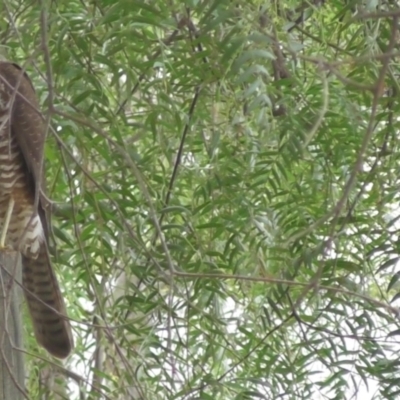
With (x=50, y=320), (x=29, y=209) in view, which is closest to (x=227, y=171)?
(x=50, y=320)

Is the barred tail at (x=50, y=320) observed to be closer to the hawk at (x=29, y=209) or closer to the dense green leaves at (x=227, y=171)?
the hawk at (x=29, y=209)

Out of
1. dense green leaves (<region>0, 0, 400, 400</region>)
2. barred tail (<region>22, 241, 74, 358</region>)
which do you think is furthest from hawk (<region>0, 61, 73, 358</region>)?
dense green leaves (<region>0, 0, 400, 400</region>)

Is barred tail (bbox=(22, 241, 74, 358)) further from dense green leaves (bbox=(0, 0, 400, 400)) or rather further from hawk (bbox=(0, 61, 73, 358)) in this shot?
dense green leaves (bbox=(0, 0, 400, 400))

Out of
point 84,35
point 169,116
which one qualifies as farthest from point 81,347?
point 84,35

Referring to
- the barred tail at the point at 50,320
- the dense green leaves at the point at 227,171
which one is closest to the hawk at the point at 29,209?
the barred tail at the point at 50,320

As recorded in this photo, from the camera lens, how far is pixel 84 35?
4.82ft

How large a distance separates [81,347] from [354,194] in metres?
0.73

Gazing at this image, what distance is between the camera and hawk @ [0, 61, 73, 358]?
180 centimetres

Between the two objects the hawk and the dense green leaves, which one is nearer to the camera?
the dense green leaves

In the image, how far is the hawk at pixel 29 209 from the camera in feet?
5.90

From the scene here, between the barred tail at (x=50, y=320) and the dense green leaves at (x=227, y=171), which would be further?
the barred tail at (x=50, y=320)

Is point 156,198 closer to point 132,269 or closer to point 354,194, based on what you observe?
point 132,269

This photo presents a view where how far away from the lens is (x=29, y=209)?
7.11 feet

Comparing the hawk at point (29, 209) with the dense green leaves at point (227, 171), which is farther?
the hawk at point (29, 209)
